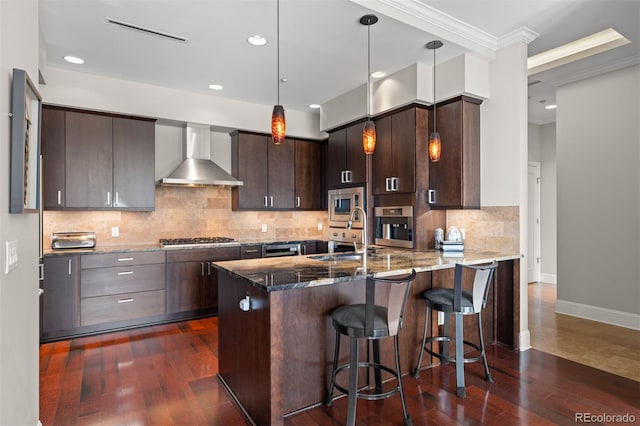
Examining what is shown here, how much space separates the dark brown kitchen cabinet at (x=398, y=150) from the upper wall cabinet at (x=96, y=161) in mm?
2790

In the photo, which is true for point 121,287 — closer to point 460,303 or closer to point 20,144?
point 20,144

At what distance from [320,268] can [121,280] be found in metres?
2.66

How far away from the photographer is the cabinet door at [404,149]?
13.1 feet

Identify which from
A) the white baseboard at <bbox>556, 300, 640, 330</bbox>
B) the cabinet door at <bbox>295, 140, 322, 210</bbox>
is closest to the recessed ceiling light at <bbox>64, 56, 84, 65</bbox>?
the cabinet door at <bbox>295, 140, 322, 210</bbox>

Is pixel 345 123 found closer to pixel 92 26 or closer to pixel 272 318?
pixel 92 26

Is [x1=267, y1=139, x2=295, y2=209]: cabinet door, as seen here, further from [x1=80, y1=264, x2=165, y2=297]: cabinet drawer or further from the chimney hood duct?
[x1=80, y1=264, x2=165, y2=297]: cabinet drawer

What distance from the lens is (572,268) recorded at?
15.0 ft

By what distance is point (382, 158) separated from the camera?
4.41 metres

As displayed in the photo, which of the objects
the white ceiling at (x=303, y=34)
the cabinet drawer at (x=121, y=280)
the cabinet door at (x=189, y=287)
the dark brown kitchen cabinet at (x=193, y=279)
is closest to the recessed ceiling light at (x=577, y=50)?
the white ceiling at (x=303, y=34)

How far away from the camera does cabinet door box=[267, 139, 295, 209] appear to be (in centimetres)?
532

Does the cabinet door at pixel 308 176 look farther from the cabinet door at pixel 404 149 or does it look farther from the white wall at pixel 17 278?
the white wall at pixel 17 278

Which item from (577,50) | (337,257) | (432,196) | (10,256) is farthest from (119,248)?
(577,50)

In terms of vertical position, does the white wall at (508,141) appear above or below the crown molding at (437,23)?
below

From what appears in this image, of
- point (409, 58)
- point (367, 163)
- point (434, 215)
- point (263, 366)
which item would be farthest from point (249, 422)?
point (409, 58)
